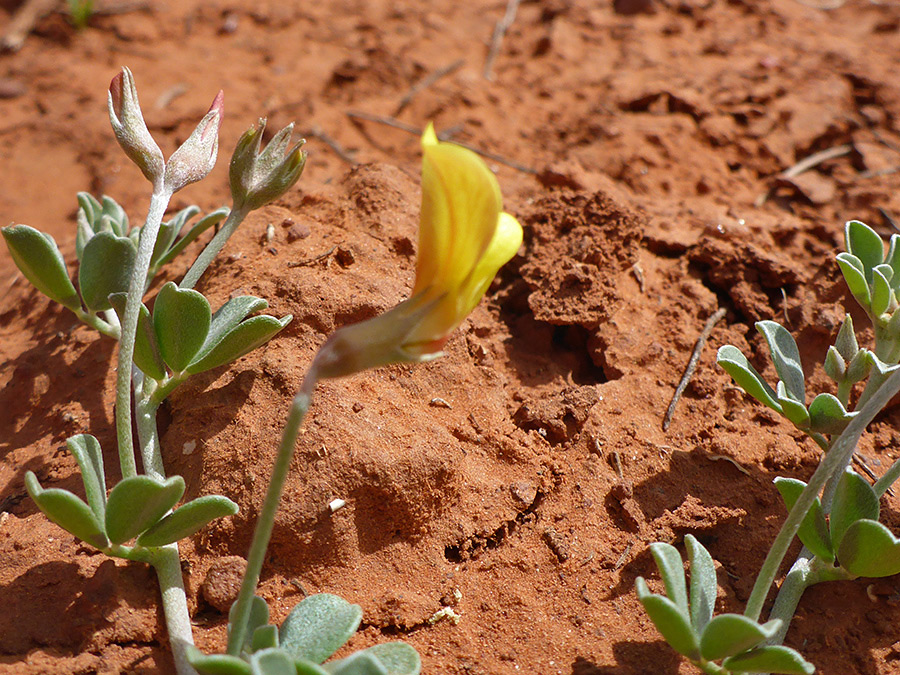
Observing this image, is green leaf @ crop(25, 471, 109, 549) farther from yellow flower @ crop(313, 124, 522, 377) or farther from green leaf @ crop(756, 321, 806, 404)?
green leaf @ crop(756, 321, 806, 404)

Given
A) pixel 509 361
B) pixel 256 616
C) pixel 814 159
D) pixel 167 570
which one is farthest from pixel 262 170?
pixel 814 159

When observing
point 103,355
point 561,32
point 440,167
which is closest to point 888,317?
point 440,167

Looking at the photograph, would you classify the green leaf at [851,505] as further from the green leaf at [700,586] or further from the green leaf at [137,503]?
the green leaf at [137,503]

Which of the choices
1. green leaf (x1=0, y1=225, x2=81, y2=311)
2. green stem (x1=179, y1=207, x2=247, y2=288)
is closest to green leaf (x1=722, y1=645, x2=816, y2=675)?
green stem (x1=179, y1=207, x2=247, y2=288)

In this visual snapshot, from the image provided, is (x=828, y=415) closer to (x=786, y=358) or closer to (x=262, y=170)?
(x=786, y=358)

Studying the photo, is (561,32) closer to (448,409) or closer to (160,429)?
(448,409)

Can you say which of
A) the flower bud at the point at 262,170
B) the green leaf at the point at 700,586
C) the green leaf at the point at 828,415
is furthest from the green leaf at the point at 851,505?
the flower bud at the point at 262,170
